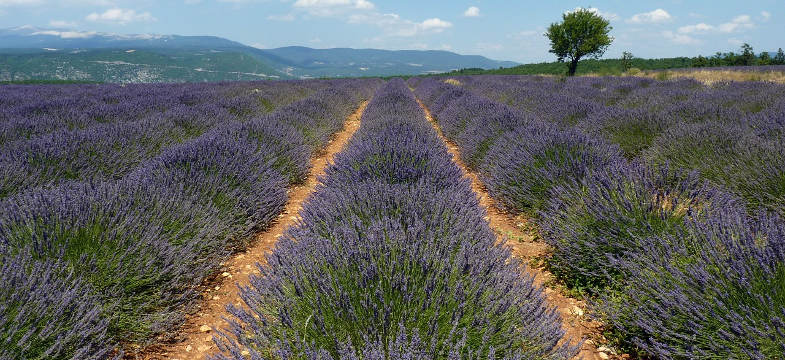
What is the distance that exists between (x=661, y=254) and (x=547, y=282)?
0.76 meters

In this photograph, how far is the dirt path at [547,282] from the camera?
203cm

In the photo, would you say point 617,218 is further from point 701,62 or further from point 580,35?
point 701,62

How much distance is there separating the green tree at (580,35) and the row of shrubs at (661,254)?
30.4 m

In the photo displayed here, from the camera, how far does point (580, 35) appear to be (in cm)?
2961

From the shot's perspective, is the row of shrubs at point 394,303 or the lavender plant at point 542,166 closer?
the row of shrubs at point 394,303

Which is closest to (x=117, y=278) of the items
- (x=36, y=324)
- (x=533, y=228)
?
(x=36, y=324)

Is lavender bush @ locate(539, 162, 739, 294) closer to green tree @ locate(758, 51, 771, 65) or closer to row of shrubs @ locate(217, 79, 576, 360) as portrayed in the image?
row of shrubs @ locate(217, 79, 576, 360)

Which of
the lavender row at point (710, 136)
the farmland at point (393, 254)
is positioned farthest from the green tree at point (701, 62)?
the farmland at point (393, 254)

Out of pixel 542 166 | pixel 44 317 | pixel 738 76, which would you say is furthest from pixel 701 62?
pixel 44 317

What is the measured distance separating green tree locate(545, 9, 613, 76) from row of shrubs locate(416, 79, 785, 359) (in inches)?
1196

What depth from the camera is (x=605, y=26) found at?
29484 mm

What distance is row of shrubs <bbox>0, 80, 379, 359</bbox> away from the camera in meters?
1.51

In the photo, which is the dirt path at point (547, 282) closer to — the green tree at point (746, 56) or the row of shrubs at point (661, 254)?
the row of shrubs at point (661, 254)

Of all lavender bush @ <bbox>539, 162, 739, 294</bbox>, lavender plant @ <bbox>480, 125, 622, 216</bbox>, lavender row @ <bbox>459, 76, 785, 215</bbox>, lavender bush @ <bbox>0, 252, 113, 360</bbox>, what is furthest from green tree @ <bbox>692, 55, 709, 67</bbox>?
lavender bush @ <bbox>0, 252, 113, 360</bbox>
